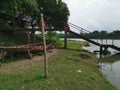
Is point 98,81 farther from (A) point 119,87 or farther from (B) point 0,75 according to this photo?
(B) point 0,75

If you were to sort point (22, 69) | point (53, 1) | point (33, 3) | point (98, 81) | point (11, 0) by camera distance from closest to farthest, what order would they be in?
1. point (98, 81)
2. point (22, 69)
3. point (11, 0)
4. point (33, 3)
5. point (53, 1)

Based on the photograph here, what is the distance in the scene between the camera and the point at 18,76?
16.0 m

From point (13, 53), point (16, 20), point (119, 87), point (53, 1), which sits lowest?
point (119, 87)

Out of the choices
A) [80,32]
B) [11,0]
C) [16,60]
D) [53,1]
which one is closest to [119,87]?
[16,60]

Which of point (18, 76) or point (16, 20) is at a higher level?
point (16, 20)

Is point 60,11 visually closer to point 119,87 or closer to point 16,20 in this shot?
point 16,20

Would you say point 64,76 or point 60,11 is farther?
point 60,11

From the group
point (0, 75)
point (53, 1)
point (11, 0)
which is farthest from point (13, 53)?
point (53, 1)

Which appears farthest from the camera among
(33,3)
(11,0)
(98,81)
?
(33,3)

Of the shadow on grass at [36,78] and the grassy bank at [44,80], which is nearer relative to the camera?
the grassy bank at [44,80]

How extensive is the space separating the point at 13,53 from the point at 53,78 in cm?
878

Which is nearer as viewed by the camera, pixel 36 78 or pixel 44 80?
pixel 44 80

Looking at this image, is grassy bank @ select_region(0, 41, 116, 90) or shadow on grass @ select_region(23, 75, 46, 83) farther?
shadow on grass @ select_region(23, 75, 46, 83)

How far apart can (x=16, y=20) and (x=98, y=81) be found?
30258 mm
